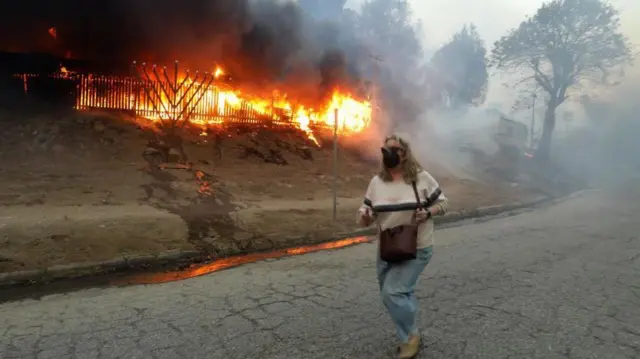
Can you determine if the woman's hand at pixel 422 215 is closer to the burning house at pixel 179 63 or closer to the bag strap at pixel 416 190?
the bag strap at pixel 416 190

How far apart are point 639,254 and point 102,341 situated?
26.0 feet

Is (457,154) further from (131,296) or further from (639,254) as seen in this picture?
(131,296)

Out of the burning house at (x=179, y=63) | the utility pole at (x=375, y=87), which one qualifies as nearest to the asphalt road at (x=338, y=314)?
the burning house at (x=179, y=63)

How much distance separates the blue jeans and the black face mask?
66 cm

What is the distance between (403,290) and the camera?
3.27 metres

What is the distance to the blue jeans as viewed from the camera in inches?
128

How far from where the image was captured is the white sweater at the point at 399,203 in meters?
3.29

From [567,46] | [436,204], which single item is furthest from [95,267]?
[567,46]

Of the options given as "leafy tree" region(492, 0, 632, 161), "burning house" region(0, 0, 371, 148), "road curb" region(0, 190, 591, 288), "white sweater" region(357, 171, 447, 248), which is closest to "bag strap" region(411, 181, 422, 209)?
"white sweater" region(357, 171, 447, 248)

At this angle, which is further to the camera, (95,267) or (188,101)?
(188,101)

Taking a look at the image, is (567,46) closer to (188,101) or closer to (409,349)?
(188,101)

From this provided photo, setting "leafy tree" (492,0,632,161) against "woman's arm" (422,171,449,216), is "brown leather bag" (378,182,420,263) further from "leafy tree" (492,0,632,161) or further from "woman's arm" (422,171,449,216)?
"leafy tree" (492,0,632,161)

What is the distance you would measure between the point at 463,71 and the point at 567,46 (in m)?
19.8

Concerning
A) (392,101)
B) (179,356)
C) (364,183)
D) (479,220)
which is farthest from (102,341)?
(392,101)
